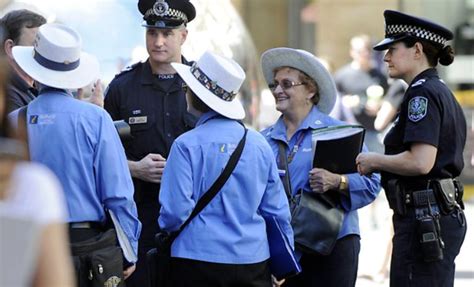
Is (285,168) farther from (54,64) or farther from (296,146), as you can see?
(54,64)

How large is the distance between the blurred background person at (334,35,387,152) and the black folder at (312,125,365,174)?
27.2ft

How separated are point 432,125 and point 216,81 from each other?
3.54 feet

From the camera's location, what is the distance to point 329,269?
621 centimetres

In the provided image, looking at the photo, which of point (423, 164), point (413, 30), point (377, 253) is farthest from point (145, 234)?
point (377, 253)

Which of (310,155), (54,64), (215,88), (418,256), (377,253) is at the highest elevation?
(54,64)

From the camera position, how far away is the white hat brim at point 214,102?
5363mm

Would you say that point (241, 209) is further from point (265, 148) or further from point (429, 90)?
point (429, 90)

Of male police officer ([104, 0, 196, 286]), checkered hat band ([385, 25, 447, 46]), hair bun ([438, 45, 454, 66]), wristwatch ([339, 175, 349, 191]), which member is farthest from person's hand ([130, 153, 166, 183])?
hair bun ([438, 45, 454, 66])

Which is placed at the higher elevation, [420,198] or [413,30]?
[413,30]

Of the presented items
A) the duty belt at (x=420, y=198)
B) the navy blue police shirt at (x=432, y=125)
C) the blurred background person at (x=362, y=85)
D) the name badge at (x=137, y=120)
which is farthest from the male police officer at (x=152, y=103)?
the blurred background person at (x=362, y=85)

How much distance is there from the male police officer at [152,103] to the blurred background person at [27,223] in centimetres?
364

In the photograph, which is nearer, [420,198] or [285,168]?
[420,198]

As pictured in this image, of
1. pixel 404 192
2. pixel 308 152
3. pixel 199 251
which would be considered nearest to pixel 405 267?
pixel 404 192

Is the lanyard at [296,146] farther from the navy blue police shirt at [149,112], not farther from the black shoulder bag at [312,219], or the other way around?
the navy blue police shirt at [149,112]
